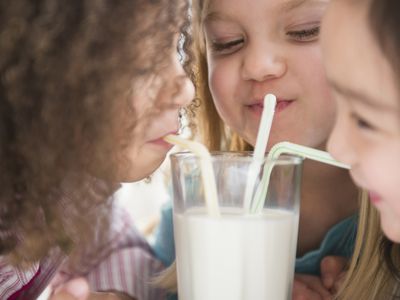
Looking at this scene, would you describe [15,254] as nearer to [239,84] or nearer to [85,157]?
[85,157]

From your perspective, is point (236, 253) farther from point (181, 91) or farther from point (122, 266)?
point (122, 266)

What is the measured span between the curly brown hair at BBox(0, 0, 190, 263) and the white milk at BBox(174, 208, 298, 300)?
135mm

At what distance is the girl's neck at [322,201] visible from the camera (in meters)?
1.29

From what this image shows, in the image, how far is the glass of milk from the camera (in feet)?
2.95

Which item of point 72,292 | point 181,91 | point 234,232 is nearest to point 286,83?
point 181,91

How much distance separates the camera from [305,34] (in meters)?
1.11

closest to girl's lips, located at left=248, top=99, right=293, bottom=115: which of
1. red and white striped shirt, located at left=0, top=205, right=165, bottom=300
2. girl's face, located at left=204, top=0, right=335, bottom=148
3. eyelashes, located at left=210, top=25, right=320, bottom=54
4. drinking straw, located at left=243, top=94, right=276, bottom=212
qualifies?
girl's face, located at left=204, top=0, right=335, bottom=148

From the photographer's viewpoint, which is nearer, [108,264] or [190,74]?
[190,74]

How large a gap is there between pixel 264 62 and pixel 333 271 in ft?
1.20

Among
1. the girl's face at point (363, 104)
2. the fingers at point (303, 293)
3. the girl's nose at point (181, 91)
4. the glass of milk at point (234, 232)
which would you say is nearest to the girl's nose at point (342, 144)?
the girl's face at point (363, 104)

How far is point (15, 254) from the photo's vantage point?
940mm

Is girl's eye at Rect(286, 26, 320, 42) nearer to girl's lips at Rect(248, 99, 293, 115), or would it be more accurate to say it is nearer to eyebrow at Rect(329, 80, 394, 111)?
girl's lips at Rect(248, 99, 293, 115)

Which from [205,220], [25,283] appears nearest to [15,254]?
[25,283]

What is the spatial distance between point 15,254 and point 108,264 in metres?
0.49
